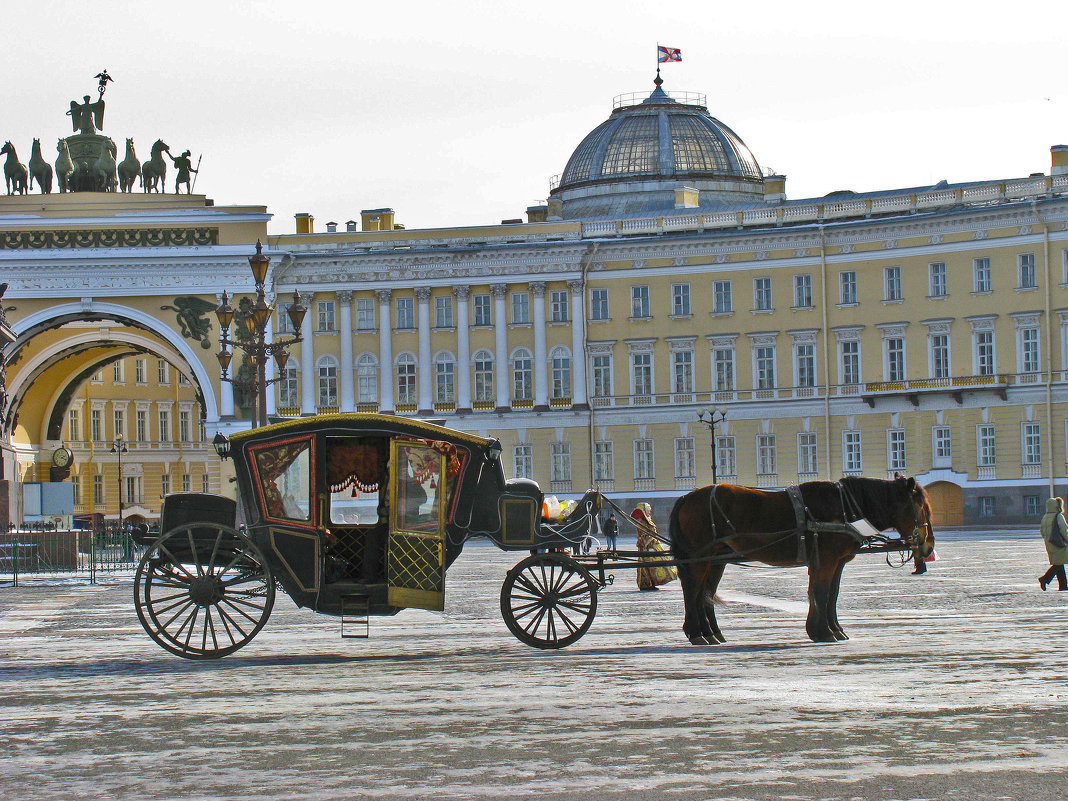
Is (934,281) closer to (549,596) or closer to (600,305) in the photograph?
(600,305)

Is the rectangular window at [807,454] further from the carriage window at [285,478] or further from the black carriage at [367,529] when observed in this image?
the carriage window at [285,478]

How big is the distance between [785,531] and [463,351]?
47425mm

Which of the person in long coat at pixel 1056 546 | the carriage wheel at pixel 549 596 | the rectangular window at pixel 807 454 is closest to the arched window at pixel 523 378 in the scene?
the rectangular window at pixel 807 454

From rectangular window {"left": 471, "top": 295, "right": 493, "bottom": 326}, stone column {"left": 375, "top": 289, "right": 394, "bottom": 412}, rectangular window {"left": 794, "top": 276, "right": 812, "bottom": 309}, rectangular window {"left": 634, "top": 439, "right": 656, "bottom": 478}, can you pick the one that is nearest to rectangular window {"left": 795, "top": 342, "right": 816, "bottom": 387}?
rectangular window {"left": 794, "top": 276, "right": 812, "bottom": 309}

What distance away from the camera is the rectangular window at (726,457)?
199 ft

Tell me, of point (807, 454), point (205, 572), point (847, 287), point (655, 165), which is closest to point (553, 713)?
point (205, 572)

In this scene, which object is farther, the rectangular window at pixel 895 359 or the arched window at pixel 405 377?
the arched window at pixel 405 377

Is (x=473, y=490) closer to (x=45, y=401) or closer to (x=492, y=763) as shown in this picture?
(x=492, y=763)

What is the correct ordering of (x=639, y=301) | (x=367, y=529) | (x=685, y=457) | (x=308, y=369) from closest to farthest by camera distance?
(x=367, y=529) < (x=685, y=457) < (x=639, y=301) < (x=308, y=369)

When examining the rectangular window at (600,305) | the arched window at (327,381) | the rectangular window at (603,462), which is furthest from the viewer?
the arched window at (327,381)

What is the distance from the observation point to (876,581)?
26.3 m

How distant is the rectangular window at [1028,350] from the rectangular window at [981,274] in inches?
74.4

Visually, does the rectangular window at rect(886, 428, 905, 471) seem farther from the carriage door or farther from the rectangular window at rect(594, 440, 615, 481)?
the carriage door

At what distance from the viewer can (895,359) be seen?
5850 cm
